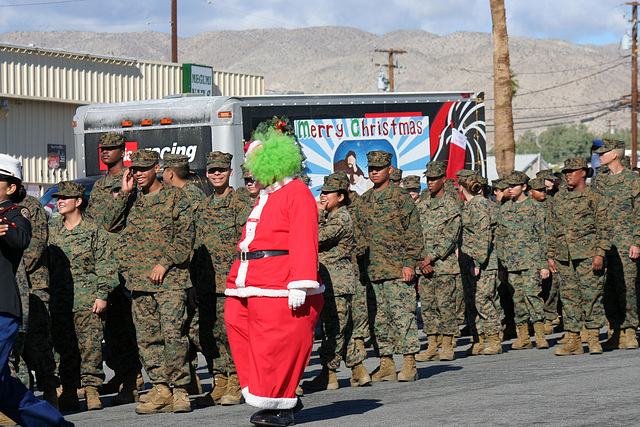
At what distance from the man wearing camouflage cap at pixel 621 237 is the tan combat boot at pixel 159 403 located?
594 centimetres

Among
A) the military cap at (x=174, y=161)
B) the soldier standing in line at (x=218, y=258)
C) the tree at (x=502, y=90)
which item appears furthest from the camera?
the tree at (x=502, y=90)

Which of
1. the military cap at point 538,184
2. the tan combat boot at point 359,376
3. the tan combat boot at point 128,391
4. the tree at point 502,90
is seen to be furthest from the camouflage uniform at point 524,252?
the tree at point 502,90

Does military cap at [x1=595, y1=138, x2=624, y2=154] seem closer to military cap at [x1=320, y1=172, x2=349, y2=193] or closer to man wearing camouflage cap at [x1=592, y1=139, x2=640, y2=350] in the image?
man wearing camouflage cap at [x1=592, y1=139, x2=640, y2=350]

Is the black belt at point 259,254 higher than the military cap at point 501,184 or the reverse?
the reverse

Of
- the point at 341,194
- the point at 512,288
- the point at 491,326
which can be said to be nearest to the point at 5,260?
the point at 341,194

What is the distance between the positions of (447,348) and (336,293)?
2690 mm

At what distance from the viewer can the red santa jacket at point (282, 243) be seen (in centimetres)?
686

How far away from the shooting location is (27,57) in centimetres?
2984

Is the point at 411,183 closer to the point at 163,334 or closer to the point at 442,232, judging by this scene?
the point at 442,232

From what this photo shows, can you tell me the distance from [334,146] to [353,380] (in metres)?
7.68

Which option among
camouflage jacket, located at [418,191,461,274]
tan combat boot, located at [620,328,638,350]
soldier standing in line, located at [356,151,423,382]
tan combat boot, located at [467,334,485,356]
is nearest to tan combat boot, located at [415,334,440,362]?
tan combat boot, located at [467,334,485,356]

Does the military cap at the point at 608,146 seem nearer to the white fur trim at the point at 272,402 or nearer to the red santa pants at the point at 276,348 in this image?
the red santa pants at the point at 276,348

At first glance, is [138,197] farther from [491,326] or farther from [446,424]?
[491,326]

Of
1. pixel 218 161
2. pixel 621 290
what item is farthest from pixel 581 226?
pixel 218 161
